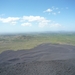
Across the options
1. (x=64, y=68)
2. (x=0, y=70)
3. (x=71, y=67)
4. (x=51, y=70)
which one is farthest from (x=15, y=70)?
(x=71, y=67)

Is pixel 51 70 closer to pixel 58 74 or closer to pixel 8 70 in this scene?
pixel 58 74

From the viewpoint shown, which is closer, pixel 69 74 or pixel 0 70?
pixel 69 74

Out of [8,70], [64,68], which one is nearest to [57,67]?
[64,68]

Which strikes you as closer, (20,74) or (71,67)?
(20,74)

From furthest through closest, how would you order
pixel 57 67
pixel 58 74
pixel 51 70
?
pixel 57 67 < pixel 51 70 < pixel 58 74

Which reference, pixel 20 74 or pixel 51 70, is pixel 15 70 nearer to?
pixel 20 74

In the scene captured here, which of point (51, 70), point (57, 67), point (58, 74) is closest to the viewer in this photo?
point (58, 74)

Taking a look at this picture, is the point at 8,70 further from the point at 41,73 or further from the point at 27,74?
the point at 41,73
